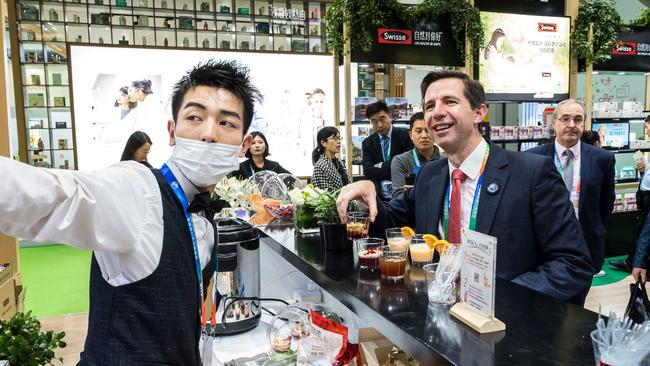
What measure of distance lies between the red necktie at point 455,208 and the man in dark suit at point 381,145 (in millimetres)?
3208

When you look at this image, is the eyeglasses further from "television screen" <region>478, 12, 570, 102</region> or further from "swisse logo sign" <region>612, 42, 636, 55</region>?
"swisse logo sign" <region>612, 42, 636, 55</region>

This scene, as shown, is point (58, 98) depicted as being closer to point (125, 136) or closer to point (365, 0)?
point (125, 136)

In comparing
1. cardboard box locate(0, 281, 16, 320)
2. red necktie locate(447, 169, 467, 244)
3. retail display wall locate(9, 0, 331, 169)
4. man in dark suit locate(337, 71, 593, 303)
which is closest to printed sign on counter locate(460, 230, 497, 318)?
man in dark suit locate(337, 71, 593, 303)

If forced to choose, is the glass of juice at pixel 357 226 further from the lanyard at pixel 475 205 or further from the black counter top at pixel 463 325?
the lanyard at pixel 475 205

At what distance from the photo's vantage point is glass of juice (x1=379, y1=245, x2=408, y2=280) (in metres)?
1.48

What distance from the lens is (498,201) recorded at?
189 centimetres

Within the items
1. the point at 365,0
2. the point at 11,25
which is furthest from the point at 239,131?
the point at 11,25

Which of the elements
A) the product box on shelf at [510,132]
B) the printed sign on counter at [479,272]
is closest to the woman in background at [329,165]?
the product box on shelf at [510,132]

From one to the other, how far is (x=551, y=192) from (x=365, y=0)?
424 centimetres

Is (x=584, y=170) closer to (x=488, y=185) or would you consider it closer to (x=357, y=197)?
(x=488, y=185)

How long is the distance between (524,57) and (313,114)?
3.31 m

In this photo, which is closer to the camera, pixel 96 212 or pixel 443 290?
pixel 96 212

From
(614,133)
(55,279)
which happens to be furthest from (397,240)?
(614,133)

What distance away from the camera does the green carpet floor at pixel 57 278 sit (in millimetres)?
5039
